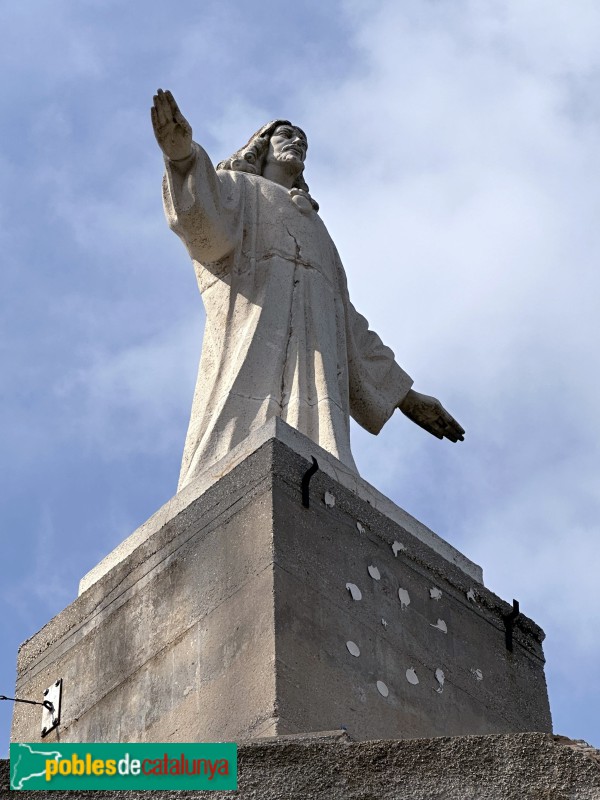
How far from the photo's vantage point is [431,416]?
34.7ft

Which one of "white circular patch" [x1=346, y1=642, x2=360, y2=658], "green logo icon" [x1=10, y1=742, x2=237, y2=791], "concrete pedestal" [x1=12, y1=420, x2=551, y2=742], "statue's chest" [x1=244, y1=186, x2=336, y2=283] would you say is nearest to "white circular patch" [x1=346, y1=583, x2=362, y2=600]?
"concrete pedestal" [x1=12, y1=420, x2=551, y2=742]

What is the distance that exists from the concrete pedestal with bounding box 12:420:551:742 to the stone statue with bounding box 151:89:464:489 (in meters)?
0.59

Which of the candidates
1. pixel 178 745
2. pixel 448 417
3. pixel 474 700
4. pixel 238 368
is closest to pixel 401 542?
pixel 474 700

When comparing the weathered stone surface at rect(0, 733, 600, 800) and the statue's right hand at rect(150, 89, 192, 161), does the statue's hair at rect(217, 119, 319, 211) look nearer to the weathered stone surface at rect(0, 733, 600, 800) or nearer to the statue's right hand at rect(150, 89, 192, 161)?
the statue's right hand at rect(150, 89, 192, 161)

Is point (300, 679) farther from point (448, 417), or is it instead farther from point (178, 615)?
point (448, 417)

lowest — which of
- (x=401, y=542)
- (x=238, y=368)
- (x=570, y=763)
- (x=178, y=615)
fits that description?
(x=570, y=763)

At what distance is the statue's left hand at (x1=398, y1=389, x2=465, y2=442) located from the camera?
10445 mm

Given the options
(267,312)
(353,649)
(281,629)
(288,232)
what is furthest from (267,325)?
(281,629)

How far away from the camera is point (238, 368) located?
8.98 meters

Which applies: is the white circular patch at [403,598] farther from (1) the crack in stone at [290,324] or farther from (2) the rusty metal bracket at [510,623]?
(1) the crack in stone at [290,324]

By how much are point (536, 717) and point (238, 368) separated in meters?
2.65

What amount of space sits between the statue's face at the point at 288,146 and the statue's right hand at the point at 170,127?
1.51 metres

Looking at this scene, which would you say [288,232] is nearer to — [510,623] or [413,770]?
[510,623]

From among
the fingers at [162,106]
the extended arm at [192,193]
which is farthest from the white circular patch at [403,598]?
the fingers at [162,106]
